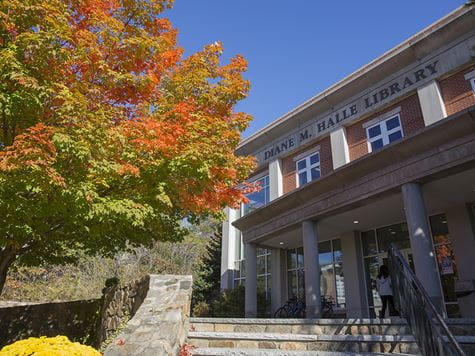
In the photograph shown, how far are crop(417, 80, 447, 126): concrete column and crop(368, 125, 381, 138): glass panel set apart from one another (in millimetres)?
2038

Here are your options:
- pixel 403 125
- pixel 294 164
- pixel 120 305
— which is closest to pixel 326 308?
pixel 294 164

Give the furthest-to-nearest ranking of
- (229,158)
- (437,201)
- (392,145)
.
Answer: (437,201), (392,145), (229,158)

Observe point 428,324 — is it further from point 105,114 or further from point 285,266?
point 285,266

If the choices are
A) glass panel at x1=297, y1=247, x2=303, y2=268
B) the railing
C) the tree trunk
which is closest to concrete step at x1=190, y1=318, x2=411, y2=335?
the railing

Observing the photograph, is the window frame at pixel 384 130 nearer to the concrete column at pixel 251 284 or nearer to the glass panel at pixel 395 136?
the glass panel at pixel 395 136

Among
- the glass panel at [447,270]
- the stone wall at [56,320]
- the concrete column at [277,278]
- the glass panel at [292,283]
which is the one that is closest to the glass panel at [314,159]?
the concrete column at [277,278]

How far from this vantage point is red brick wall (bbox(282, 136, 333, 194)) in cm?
1658

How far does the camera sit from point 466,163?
9289mm

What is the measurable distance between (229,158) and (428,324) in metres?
5.50

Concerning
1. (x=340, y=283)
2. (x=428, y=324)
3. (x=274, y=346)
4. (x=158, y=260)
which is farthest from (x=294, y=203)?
(x=158, y=260)

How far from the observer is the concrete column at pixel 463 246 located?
11.2 meters

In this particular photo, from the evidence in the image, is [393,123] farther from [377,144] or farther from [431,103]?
[431,103]

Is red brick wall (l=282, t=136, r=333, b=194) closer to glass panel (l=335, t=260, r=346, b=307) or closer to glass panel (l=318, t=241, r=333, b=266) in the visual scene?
glass panel (l=318, t=241, r=333, b=266)

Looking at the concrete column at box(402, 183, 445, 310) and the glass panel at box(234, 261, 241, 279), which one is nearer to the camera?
the concrete column at box(402, 183, 445, 310)
